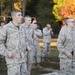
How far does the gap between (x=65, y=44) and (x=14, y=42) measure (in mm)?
1873

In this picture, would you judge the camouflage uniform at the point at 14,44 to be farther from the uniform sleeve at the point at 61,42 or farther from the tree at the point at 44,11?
the tree at the point at 44,11

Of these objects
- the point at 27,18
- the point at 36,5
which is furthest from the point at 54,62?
the point at 36,5

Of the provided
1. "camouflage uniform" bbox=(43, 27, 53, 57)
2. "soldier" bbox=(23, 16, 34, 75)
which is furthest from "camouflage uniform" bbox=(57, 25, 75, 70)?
"camouflage uniform" bbox=(43, 27, 53, 57)

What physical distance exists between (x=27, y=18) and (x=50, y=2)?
49092mm

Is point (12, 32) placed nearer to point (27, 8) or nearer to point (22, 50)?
point (22, 50)

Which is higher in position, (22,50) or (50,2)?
(50,2)

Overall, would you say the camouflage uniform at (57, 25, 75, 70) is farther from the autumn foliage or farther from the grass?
the autumn foliage

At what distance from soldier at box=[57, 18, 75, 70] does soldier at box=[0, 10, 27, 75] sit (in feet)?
4.90

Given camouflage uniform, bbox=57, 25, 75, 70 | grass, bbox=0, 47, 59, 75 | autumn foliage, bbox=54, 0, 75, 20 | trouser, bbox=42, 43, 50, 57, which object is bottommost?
grass, bbox=0, 47, 59, 75

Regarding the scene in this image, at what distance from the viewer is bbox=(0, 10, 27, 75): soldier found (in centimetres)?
943

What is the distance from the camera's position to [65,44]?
35.8 ft

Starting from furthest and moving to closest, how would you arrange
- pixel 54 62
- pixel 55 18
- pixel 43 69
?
pixel 55 18
pixel 54 62
pixel 43 69

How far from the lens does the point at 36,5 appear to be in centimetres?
6494

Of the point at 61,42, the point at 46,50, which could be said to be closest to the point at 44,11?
the point at 46,50
